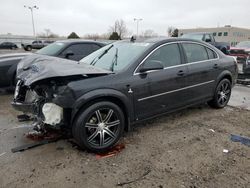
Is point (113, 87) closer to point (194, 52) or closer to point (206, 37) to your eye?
point (194, 52)

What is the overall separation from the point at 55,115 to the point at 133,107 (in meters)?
1.22

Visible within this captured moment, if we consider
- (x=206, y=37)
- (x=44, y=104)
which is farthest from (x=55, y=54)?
(x=206, y=37)

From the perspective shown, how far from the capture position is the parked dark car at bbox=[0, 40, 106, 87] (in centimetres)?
637

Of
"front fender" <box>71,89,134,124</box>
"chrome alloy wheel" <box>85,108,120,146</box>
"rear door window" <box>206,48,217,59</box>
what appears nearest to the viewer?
"front fender" <box>71,89,134,124</box>

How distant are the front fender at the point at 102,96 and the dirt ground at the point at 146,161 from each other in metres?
0.62

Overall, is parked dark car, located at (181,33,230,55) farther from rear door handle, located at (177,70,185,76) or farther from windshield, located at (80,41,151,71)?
windshield, located at (80,41,151,71)

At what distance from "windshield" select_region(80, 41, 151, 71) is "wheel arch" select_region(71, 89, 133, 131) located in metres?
0.51

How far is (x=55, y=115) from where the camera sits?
343cm

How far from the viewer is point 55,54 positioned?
7.23m

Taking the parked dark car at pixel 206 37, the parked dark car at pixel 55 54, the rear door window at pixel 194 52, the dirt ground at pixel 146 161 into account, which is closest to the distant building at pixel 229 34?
the parked dark car at pixel 206 37

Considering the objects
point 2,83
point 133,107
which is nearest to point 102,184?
point 133,107

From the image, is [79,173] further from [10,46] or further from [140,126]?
[10,46]

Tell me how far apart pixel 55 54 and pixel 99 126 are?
4328mm

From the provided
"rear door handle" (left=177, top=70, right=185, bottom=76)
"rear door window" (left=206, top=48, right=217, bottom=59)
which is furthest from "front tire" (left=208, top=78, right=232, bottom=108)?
"rear door handle" (left=177, top=70, right=185, bottom=76)
